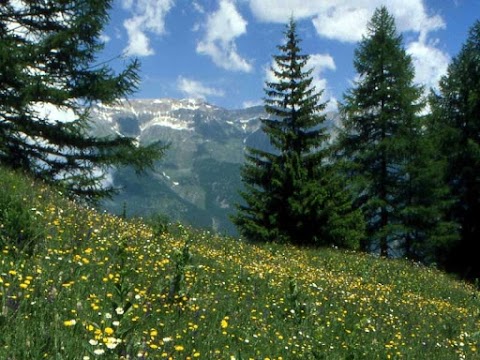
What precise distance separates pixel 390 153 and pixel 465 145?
422cm

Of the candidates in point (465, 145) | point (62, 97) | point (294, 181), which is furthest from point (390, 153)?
point (62, 97)

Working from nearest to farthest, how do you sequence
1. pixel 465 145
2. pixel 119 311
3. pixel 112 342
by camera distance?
A: pixel 112 342, pixel 119 311, pixel 465 145

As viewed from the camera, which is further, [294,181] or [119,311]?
[294,181]

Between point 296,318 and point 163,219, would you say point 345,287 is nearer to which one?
point 296,318

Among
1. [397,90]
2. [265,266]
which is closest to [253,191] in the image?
[397,90]

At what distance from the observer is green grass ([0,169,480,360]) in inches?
153

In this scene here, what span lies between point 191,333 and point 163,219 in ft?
25.5

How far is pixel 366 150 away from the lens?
29938 millimetres

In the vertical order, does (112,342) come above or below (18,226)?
below

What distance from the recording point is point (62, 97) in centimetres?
1573

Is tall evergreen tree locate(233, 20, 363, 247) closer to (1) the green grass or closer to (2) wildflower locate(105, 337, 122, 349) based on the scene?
(1) the green grass

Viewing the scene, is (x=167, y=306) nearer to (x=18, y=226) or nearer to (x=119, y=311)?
(x=119, y=311)

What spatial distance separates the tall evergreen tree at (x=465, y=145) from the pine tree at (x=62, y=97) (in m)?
19.0

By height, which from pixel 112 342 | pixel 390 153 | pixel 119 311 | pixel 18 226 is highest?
pixel 390 153
